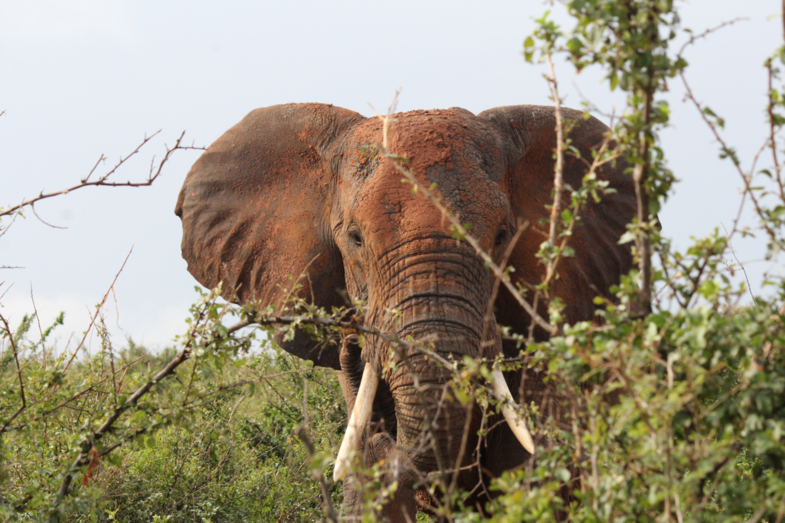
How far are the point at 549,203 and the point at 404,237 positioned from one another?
4.34ft

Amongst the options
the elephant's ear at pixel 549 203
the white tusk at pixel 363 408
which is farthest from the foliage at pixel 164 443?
the elephant's ear at pixel 549 203

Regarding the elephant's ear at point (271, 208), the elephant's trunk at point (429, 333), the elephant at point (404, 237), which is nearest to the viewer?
the elephant's trunk at point (429, 333)

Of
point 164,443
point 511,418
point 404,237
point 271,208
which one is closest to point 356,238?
point 404,237

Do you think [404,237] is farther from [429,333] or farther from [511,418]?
[511,418]

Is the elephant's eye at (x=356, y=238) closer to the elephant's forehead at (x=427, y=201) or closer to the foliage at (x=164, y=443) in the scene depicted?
the elephant's forehead at (x=427, y=201)

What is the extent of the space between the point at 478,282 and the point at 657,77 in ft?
6.53

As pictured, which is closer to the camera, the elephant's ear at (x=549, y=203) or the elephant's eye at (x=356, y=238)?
the elephant's eye at (x=356, y=238)

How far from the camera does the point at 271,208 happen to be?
16.9 feet

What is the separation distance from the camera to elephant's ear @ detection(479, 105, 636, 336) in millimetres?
4750

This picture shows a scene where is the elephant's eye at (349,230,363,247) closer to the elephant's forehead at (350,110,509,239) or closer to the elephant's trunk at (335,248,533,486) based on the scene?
the elephant's forehead at (350,110,509,239)

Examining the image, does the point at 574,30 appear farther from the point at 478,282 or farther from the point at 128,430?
the point at 128,430

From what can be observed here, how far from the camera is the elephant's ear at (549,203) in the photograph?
15.6 ft

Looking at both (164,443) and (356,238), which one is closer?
(356,238)

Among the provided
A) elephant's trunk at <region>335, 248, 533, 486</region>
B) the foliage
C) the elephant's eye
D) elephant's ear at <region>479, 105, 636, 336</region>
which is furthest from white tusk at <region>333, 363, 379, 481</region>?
elephant's ear at <region>479, 105, 636, 336</region>
